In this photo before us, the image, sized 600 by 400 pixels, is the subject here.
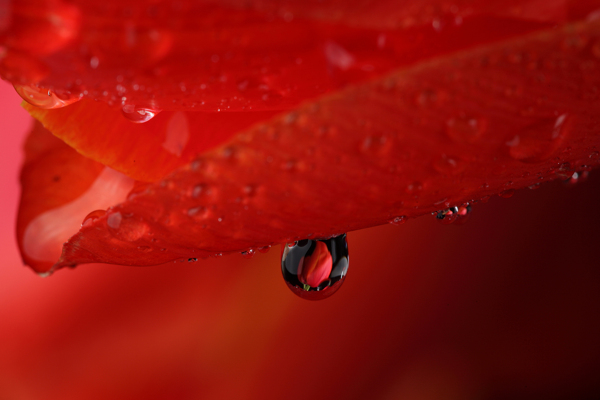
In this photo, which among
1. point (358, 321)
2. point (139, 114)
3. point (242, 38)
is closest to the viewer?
point (242, 38)

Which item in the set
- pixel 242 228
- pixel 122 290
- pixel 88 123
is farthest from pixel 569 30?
pixel 122 290

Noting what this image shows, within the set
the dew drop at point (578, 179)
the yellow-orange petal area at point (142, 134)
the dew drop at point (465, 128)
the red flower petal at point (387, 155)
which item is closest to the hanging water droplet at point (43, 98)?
the yellow-orange petal area at point (142, 134)

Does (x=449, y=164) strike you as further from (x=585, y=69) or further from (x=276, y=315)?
(x=276, y=315)

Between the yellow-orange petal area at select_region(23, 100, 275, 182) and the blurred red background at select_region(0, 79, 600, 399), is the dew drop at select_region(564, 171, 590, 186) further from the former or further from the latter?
the yellow-orange petal area at select_region(23, 100, 275, 182)

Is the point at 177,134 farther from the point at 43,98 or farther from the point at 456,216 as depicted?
the point at 456,216

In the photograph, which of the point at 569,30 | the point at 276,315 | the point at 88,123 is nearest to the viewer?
the point at 569,30

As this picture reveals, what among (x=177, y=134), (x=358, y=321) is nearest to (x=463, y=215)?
(x=358, y=321)

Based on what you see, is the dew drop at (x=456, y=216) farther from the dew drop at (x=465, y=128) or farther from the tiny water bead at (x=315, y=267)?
the dew drop at (x=465, y=128)
